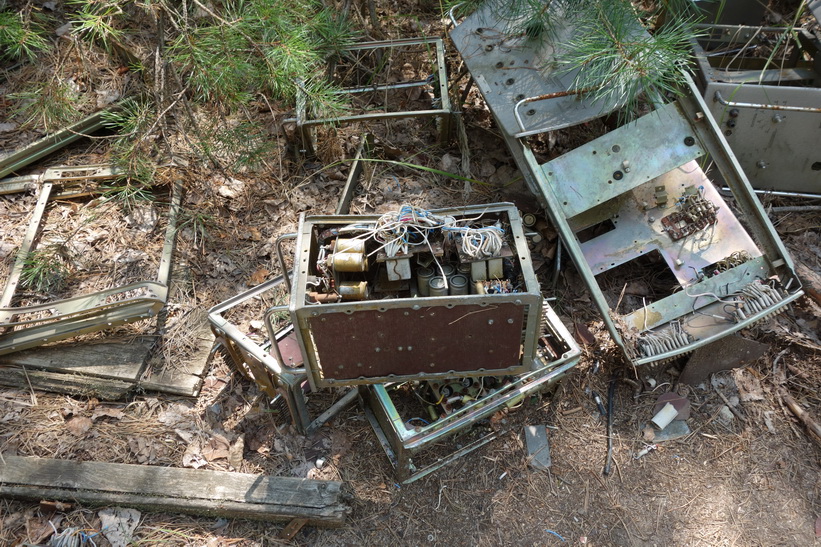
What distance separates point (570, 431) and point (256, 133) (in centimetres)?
301

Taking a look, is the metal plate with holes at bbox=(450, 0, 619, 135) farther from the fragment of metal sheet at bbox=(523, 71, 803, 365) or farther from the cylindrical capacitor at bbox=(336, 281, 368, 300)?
the cylindrical capacitor at bbox=(336, 281, 368, 300)

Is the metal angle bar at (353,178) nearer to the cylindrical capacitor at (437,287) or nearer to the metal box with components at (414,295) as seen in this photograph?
the metal box with components at (414,295)

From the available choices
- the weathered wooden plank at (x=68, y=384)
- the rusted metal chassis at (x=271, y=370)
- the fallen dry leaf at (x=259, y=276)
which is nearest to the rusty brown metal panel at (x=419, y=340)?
the rusted metal chassis at (x=271, y=370)

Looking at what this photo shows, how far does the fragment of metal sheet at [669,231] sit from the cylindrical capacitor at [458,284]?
792mm

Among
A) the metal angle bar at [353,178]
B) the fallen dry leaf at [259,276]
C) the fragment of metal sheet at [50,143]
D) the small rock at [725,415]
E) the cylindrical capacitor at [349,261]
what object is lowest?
the fallen dry leaf at [259,276]

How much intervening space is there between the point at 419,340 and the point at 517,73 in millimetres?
2135

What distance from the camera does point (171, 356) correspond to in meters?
3.84

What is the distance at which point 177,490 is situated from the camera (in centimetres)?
322

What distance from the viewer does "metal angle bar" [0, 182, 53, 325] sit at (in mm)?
3921

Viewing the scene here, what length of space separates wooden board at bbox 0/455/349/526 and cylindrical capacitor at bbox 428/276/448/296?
44.7 inches

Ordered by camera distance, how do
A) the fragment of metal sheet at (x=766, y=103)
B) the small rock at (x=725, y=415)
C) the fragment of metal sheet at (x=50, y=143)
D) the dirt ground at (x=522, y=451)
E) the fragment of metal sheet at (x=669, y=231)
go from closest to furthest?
the dirt ground at (x=522, y=451)
the fragment of metal sheet at (x=669, y=231)
the small rock at (x=725, y=415)
the fragment of metal sheet at (x=766, y=103)
the fragment of metal sheet at (x=50, y=143)

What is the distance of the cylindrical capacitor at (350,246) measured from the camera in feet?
9.89

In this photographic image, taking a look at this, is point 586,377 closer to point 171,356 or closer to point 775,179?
point 775,179

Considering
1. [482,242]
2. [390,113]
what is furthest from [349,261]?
[390,113]
